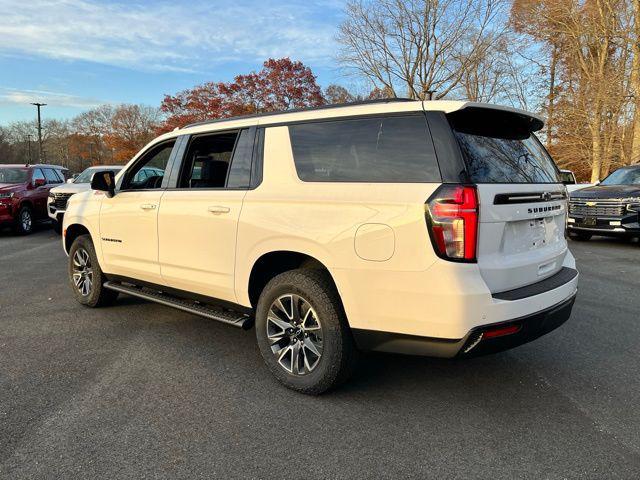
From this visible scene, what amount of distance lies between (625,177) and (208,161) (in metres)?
10.9

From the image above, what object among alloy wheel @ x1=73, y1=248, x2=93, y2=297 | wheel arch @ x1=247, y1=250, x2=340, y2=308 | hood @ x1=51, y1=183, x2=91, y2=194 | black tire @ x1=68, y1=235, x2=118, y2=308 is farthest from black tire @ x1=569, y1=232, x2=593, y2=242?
hood @ x1=51, y1=183, x2=91, y2=194

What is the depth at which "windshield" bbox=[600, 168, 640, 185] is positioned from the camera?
430 inches

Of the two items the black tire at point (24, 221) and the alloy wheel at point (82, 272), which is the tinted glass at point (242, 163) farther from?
the black tire at point (24, 221)

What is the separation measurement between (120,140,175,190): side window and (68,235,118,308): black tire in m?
0.92

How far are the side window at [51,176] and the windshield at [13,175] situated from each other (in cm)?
84

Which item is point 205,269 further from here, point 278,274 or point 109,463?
point 109,463

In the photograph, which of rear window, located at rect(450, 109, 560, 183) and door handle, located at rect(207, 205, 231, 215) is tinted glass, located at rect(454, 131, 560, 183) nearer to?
rear window, located at rect(450, 109, 560, 183)

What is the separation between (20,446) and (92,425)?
1.20 feet

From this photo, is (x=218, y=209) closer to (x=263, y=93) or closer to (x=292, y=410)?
(x=292, y=410)

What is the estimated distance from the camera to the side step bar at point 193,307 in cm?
358

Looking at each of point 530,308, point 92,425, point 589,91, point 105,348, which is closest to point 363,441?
point 530,308

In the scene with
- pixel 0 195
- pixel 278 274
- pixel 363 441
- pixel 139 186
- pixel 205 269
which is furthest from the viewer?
pixel 0 195

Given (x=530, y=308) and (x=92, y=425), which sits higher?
(x=530, y=308)

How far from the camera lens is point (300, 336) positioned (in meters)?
3.25
